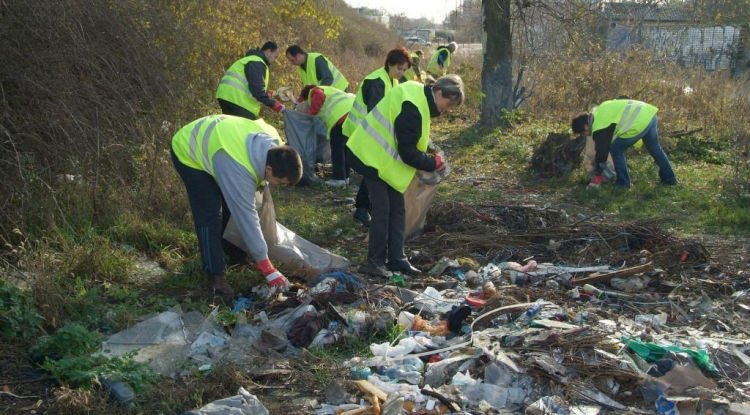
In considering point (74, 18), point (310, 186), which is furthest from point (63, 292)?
point (310, 186)

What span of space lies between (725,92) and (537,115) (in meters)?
3.44

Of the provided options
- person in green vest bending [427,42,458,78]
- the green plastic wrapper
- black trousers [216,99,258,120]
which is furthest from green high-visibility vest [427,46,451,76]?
the green plastic wrapper

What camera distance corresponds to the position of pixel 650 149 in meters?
9.10

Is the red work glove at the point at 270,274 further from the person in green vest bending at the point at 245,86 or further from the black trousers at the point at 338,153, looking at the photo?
the person in green vest bending at the point at 245,86

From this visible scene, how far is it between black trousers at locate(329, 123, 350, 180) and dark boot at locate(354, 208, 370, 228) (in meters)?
1.59

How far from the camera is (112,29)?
22.9ft

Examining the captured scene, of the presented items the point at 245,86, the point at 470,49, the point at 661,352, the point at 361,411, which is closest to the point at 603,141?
the point at 245,86

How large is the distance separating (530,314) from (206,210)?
2.27m

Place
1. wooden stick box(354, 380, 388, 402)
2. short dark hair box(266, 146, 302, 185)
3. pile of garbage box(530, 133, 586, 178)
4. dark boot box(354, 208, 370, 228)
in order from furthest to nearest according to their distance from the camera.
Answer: pile of garbage box(530, 133, 586, 178)
dark boot box(354, 208, 370, 228)
short dark hair box(266, 146, 302, 185)
wooden stick box(354, 380, 388, 402)

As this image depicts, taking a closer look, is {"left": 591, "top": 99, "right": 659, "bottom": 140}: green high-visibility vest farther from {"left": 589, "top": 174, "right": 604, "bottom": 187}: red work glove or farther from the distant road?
the distant road

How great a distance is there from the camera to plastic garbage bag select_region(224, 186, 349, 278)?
5305 millimetres

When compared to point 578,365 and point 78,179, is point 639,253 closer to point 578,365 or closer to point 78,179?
point 578,365

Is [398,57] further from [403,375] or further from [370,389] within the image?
[370,389]

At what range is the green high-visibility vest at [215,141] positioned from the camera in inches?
184
